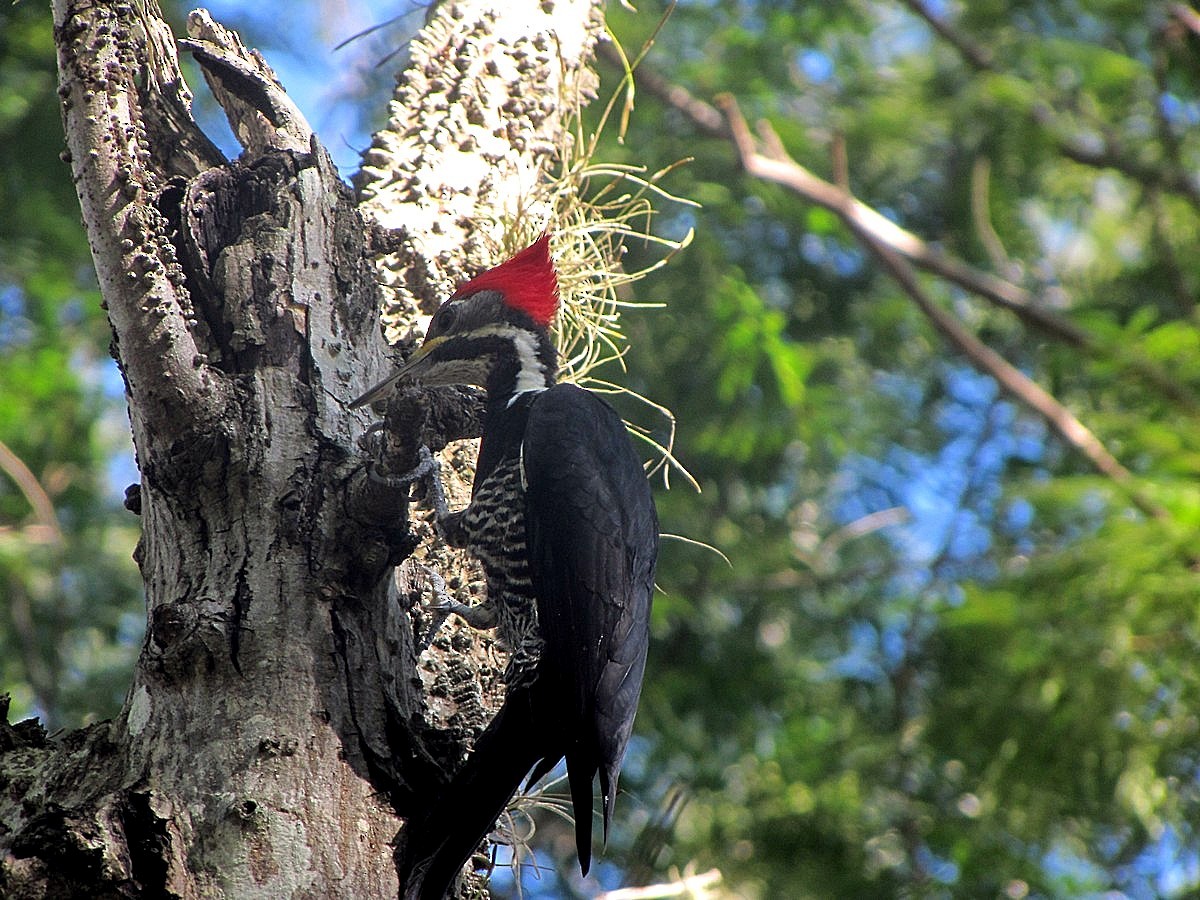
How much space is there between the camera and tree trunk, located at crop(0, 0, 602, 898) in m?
1.87

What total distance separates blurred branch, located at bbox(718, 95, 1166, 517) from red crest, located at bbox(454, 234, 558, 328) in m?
2.40

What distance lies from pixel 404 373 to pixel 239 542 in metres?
0.50

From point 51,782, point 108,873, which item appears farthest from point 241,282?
point 108,873

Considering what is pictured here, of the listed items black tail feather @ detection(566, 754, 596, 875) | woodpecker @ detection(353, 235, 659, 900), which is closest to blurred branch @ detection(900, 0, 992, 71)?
woodpecker @ detection(353, 235, 659, 900)

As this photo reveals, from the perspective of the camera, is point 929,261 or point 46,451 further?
point 46,451

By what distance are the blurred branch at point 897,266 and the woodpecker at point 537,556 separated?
256 cm

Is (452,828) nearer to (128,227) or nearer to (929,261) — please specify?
(128,227)

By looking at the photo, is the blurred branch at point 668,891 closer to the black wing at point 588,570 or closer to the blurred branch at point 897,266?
the black wing at point 588,570

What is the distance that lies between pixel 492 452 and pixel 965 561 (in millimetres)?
4159

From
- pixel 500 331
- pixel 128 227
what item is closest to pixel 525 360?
pixel 500 331

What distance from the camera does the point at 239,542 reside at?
2.14 metres

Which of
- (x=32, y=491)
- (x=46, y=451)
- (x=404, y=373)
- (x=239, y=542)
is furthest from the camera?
(x=46, y=451)

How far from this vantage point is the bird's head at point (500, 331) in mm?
2920

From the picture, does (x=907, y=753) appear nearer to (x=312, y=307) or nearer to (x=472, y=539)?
(x=472, y=539)
